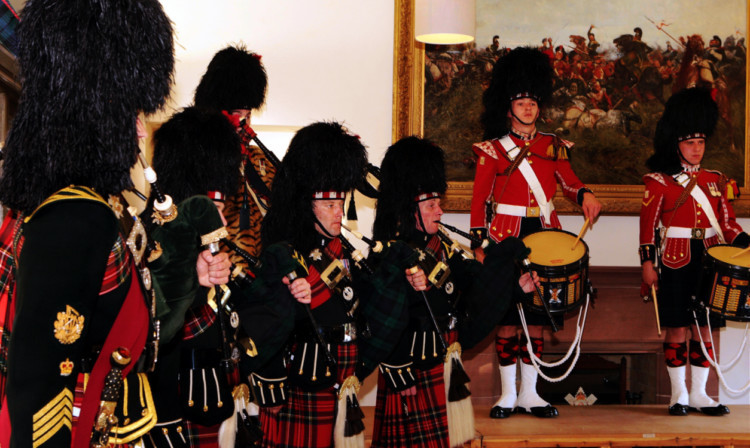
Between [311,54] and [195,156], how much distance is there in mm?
2734

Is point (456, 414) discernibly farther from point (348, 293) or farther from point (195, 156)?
point (195, 156)

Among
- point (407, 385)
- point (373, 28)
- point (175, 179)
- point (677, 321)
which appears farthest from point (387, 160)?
point (677, 321)

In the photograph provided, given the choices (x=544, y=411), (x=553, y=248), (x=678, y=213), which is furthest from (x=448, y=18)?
(x=544, y=411)

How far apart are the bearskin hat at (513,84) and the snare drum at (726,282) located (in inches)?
54.3

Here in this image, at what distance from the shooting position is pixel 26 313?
1372 millimetres

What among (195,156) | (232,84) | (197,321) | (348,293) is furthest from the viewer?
(232,84)

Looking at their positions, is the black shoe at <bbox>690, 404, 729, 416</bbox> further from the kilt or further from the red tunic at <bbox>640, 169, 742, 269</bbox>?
the red tunic at <bbox>640, 169, 742, 269</bbox>

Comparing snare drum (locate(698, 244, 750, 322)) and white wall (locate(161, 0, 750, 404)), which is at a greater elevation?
white wall (locate(161, 0, 750, 404))

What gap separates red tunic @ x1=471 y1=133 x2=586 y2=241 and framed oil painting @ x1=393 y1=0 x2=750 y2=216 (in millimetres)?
784

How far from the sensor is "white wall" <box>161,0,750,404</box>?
5.26 meters

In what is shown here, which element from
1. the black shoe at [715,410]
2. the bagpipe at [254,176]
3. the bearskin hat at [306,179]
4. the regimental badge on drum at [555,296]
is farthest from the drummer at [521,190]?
the bearskin hat at [306,179]

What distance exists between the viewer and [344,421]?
119 inches

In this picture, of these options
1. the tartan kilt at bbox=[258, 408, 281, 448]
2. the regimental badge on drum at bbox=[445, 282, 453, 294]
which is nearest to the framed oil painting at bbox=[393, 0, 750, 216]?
the regimental badge on drum at bbox=[445, 282, 453, 294]

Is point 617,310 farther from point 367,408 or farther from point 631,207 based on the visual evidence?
point 367,408
